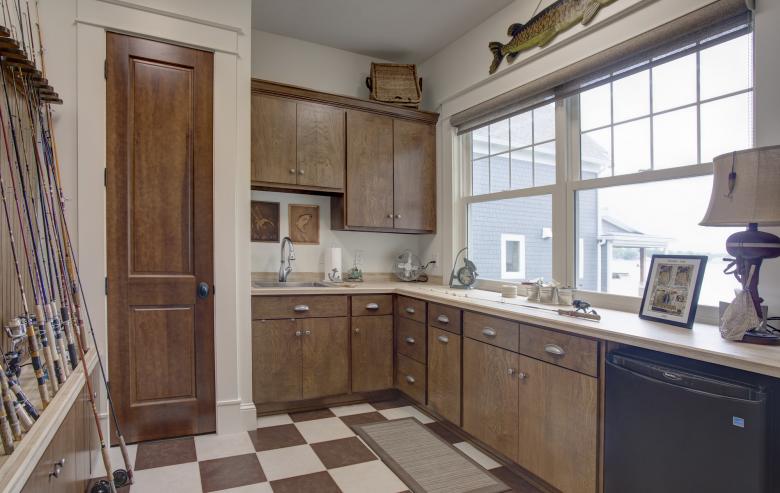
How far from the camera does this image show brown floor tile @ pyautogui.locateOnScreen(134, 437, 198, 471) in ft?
7.88

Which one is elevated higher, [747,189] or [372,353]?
[747,189]

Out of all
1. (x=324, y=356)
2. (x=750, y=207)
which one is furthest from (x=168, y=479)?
(x=750, y=207)

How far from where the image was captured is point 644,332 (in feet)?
5.82

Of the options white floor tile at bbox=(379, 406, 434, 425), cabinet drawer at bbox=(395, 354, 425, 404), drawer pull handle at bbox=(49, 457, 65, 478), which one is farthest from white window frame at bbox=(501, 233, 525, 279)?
drawer pull handle at bbox=(49, 457, 65, 478)

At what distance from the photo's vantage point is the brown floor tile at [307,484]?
2160 mm

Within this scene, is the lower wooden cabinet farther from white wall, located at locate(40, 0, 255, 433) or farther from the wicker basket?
the wicker basket

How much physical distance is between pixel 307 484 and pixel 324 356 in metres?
1.10

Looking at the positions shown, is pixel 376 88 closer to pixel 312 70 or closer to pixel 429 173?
pixel 312 70

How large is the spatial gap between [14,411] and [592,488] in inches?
79.8

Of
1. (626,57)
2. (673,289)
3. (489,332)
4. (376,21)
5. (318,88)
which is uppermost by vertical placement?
(376,21)

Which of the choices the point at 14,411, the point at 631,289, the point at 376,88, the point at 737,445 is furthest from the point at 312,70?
the point at 737,445

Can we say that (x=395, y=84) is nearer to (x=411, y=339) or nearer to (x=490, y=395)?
A: (x=411, y=339)

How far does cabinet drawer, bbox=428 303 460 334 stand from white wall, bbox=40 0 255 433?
1206 mm

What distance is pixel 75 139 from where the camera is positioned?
252 cm
